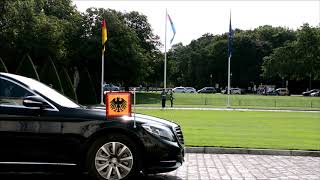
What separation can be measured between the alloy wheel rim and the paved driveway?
92cm

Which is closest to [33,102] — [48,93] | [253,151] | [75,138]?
[48,93]

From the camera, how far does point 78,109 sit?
8570 mm

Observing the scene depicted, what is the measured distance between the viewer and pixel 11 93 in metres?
8.57

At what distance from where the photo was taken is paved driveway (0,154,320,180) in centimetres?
959

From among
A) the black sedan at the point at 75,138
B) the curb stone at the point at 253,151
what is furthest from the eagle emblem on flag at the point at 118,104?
the curb stone at the point at 253,151

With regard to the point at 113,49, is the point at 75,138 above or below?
below

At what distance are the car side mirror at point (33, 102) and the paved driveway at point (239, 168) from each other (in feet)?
5.30

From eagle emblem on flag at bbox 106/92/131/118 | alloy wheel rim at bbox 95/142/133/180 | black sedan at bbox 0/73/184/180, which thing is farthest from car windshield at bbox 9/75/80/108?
alloy wheel rim at bbox 95/142/133/180

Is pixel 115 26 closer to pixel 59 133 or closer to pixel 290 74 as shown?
pixel 290 74

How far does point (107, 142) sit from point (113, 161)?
1.05 ft

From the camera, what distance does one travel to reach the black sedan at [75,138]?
27.1 feet

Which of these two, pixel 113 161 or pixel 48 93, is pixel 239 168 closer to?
A: pixel 113 161

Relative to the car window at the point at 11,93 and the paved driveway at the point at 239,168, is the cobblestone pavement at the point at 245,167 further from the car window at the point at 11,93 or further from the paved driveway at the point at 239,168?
the car window at the point at 11,93

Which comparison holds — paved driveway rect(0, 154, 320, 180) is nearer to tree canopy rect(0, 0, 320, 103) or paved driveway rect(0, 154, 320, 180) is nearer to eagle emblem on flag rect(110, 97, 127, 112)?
eagle emblem on flag rect(110, 97, 127, 112)
